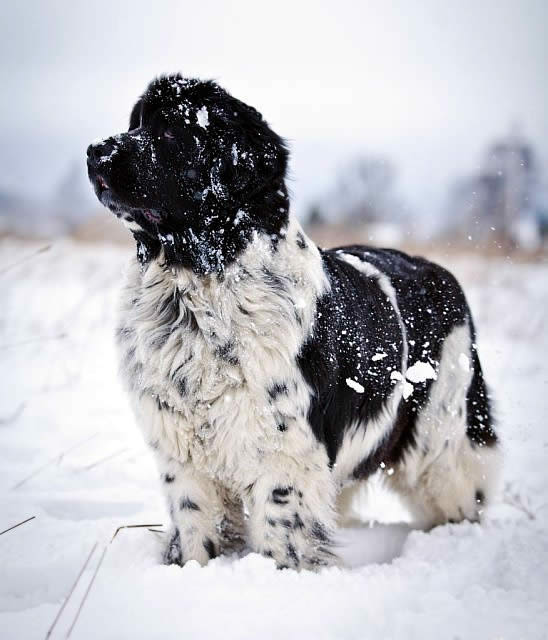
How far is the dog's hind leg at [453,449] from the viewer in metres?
2.69

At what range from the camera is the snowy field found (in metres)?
1.61

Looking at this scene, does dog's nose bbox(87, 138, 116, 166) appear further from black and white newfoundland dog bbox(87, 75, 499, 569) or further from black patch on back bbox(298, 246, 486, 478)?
black patch on back bbox(298, 246, 486, 478)

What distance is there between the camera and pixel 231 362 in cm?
203

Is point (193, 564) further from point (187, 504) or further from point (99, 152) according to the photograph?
point (99, 152)

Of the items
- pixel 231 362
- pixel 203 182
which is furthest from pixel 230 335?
pixel 203 182

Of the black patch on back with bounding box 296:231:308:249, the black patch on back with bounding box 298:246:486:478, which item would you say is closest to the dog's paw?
the black patch on back with bounding box 298:246:486:478

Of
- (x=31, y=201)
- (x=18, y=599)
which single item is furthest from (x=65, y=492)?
(x=31, y=201)

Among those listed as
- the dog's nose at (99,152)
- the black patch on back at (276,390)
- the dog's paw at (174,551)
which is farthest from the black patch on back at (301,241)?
the dog's paw at (174,551)

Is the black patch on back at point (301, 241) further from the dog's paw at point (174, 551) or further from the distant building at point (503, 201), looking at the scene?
the distant building at point (503, 201)

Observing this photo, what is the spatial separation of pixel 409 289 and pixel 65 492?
211 centimetres

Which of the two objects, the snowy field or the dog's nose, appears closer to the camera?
the snowy field

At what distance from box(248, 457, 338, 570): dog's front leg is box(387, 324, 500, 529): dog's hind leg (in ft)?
2.65

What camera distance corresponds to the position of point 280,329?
2043mm

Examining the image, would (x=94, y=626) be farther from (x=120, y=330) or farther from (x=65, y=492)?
(x=65, y=492)
